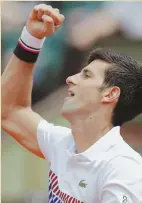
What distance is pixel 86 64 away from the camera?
1271 mm

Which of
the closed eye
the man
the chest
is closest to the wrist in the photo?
the man

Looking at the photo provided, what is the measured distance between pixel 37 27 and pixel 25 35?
0.06 metres

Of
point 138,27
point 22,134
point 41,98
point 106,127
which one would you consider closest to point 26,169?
point 22,134

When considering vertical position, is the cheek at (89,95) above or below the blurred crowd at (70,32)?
below

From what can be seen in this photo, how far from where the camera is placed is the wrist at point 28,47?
49.6 inches

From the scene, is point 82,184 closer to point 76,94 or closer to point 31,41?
point 76,94

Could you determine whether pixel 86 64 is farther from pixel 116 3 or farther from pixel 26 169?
pixel 26 169

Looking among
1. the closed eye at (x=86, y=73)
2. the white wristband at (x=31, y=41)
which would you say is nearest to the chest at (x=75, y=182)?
the closed eye at (x=86, y=73)

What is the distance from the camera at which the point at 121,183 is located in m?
1.03

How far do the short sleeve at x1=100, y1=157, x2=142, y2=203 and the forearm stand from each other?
0.37 meters

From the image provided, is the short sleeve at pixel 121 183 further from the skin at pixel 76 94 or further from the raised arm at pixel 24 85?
the raised arm at pixel 24 85

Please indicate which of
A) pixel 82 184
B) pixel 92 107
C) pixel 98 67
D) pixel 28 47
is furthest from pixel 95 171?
Answer: pixel 28 47

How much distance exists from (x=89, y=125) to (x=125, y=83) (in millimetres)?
146

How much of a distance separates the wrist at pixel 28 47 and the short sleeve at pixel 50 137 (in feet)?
0.64
